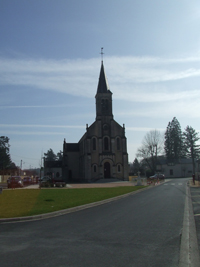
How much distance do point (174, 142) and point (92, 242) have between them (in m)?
93.8

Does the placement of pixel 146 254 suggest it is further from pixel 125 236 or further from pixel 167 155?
pixel 167 155

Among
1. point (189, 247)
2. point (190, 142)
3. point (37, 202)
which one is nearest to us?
point (189, 247)

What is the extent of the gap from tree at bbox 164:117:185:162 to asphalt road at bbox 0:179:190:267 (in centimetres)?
8780

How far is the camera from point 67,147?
7081 centimetres

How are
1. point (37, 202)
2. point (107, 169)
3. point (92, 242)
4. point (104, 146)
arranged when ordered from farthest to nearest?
point (104, 146) < point (107, 169) < point (37, 202) < point (92, 242)

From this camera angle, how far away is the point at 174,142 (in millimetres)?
97375

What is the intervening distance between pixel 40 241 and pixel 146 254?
110 inches

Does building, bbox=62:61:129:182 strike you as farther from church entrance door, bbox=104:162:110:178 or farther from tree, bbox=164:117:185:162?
tree, bbox=164:117:185:162

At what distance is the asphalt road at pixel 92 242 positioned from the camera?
562 centimetres

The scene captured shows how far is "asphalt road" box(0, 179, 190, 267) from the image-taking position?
5621 mm

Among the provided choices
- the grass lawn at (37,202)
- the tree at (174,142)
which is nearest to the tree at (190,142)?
the tree at (174,142)

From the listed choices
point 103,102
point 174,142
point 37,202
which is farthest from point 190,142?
point 37,202

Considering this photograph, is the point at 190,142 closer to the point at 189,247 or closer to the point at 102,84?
the point at 102,84

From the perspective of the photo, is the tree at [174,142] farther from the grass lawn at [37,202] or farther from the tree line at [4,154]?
the grass lawn at [37,202]
